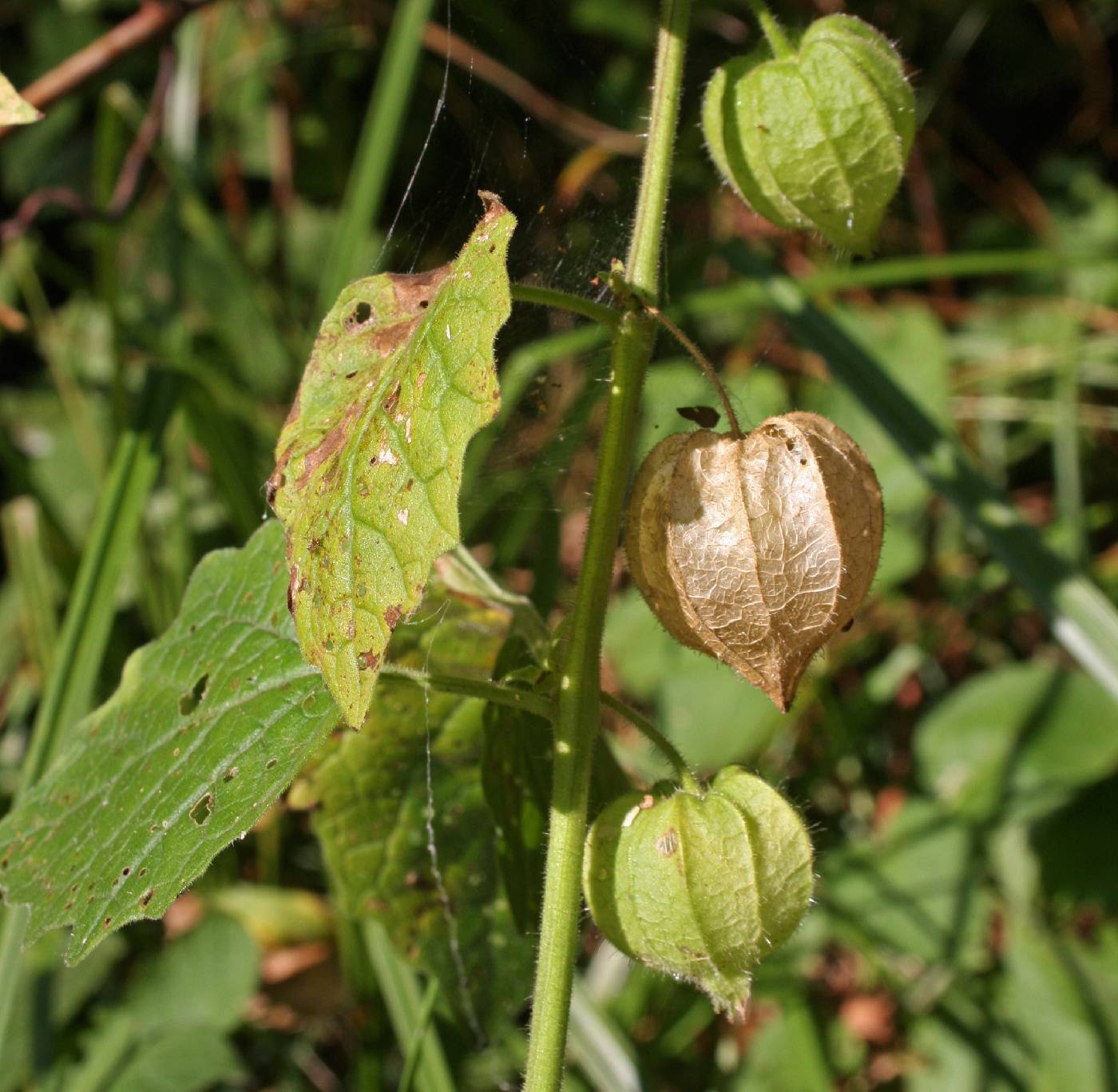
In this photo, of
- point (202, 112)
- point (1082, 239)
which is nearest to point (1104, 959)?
point (1082, 239)

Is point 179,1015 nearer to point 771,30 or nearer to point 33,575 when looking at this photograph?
point 33,575

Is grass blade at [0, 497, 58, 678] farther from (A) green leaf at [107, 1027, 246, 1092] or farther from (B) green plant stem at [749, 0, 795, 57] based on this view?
(B) green plant stem at [749, 0, 795, 57]

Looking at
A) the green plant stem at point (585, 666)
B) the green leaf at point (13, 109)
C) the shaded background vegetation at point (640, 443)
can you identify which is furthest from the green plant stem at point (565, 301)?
the green leaf at point (13, 109)

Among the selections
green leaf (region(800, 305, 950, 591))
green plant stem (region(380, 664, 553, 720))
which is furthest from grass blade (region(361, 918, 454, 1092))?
green leaf (region(800, 305, 950, 591))

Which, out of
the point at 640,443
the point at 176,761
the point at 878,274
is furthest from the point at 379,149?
the point at 176,761

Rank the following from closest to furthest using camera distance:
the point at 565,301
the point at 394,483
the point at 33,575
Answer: the point at 394,483
the point at 565,301
the point at 33,575

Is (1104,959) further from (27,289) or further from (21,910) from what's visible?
(27,289)
